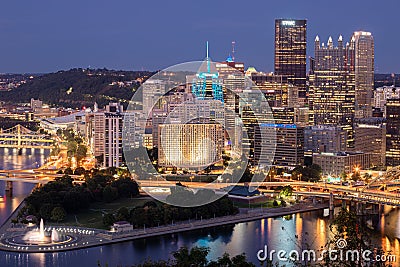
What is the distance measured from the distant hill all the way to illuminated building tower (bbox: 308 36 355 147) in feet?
18.3

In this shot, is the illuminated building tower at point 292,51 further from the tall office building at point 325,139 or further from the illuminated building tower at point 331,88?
the tall office building at point 325,139

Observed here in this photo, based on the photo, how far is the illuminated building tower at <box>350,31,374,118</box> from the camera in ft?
72.9

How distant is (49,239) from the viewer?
871cm

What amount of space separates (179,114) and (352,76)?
7.26m

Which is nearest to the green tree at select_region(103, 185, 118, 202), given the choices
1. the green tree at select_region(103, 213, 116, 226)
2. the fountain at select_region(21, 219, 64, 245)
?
the green tree at select_region(103, 213, 116, 226)

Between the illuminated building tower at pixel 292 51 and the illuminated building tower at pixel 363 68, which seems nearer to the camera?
the illuminated building tower at pixel 363 68

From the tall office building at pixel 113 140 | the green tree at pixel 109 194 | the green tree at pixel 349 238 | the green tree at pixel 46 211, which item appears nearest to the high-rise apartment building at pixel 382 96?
the tall office building at pixel 113 140

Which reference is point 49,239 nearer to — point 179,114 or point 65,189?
→ point 65,189

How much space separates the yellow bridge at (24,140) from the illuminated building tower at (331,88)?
649 centimetres

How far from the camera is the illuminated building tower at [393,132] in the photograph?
54.5ft

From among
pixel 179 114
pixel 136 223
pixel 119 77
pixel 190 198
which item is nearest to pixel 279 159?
pixel 179 114

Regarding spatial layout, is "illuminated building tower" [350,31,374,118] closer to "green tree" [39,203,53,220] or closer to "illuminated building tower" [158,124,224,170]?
"illuminated building tower" [158,124,224,170]

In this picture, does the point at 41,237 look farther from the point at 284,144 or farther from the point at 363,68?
the point at 363,68

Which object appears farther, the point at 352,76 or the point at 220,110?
the point at 352,76
